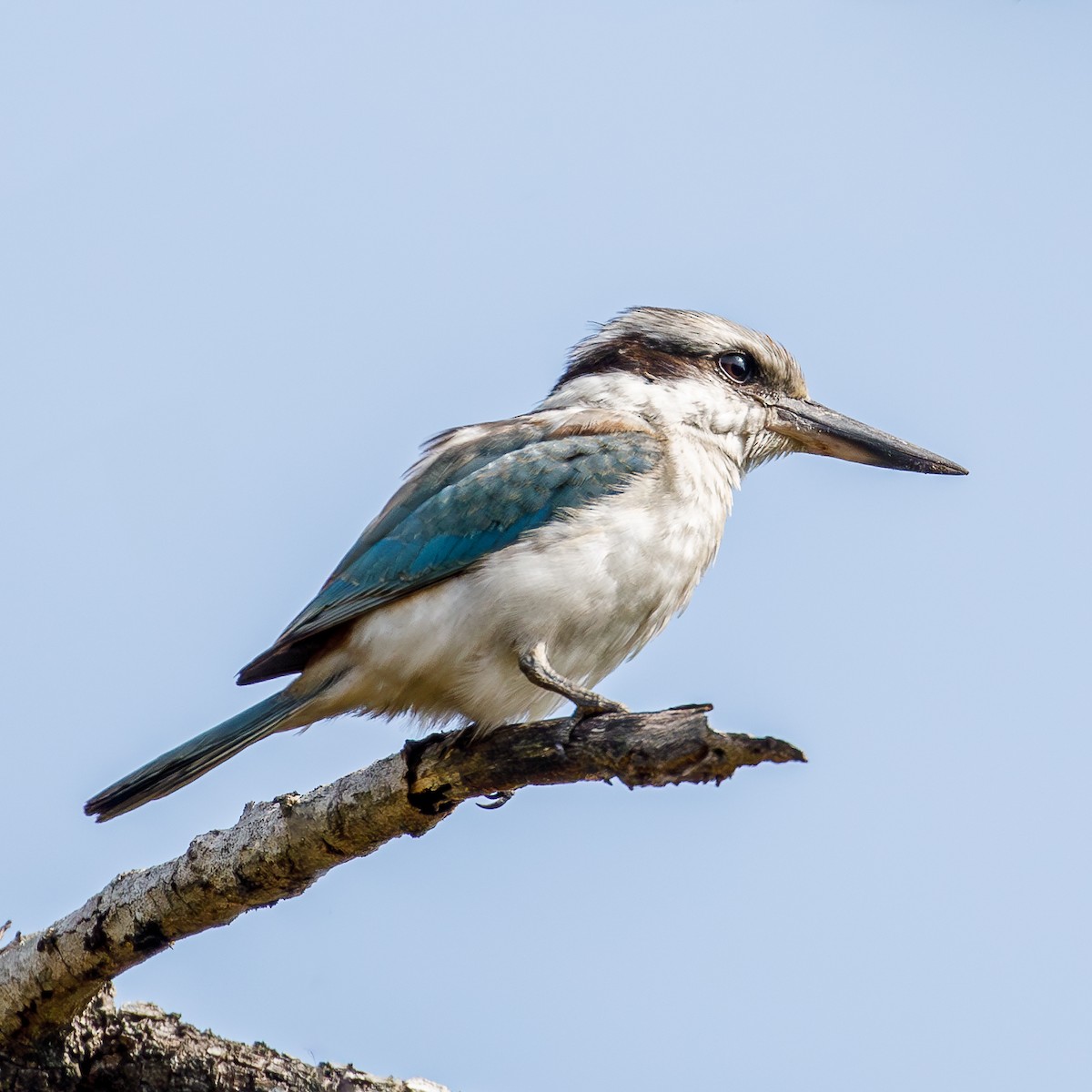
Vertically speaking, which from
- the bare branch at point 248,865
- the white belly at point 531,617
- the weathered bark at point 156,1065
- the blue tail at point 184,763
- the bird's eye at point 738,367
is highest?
the bird's eye at point 738,367

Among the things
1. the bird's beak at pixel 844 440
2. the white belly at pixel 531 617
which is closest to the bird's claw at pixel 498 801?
the white belly at pixel 531 617

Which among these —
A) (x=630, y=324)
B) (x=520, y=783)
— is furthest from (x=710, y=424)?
(x=520, y=783)

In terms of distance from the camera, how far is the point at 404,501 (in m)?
4.83

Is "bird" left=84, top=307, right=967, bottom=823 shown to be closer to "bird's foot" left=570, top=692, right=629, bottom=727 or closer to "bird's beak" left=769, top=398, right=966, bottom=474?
"bird's foot" left=570, top=692, right=629, bottom=727

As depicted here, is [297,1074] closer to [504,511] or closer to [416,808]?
[416,808]

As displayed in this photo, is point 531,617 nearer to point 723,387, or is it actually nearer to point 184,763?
point 184,763

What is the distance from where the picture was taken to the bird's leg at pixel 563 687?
12.0ft

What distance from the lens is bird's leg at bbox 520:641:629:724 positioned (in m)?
3.67

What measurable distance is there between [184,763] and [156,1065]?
85 centimetres

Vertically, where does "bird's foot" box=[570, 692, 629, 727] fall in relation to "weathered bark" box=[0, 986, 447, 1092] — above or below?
above

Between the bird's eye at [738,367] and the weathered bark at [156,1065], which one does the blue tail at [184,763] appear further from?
the bird's eye at [738,367]

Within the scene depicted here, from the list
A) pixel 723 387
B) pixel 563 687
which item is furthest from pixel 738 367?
pixel 563 687

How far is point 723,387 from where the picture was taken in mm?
5379

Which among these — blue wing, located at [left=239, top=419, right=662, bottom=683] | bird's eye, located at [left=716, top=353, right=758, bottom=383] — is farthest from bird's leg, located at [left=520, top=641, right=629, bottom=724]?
bird's eye, located at [left=716, top=353, right=758, bottom=383]
